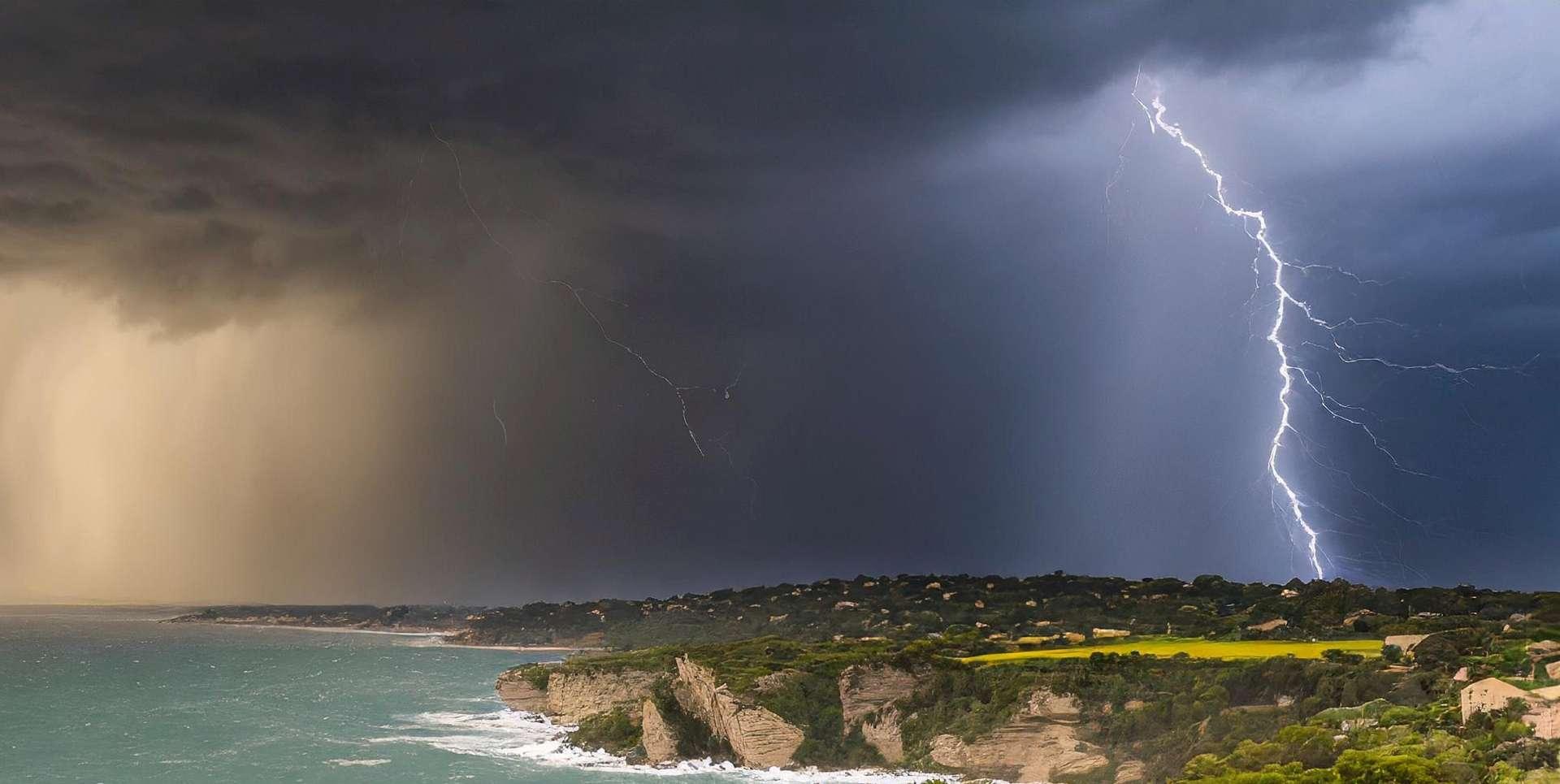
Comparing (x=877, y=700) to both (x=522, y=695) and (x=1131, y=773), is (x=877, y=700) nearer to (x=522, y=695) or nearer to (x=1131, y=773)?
(x=1131, y=773)

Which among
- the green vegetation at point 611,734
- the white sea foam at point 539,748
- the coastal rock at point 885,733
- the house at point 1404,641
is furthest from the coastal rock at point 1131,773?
the green vegetation at point 611,734

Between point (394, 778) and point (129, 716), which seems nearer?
point (394, 778)

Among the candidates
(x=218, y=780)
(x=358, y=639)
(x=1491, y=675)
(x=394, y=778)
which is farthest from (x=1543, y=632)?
(x=358, y=639)

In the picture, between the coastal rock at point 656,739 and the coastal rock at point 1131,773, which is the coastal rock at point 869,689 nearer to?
the coastal rock at point 656,739

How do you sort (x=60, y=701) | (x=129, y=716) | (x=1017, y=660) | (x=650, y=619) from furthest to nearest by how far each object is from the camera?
1. (x=650, y=619)
2. (x=60, y=701)
3. (x=129, y=716)
4. (x=1017, y=660)

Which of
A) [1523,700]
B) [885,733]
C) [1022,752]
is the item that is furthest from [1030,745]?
[1523,700]

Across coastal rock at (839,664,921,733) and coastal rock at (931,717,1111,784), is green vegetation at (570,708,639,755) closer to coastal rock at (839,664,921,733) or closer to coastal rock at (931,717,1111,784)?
Result: coastal rock at (839,664,921,733)

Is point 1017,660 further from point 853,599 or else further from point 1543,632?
point 853,599
